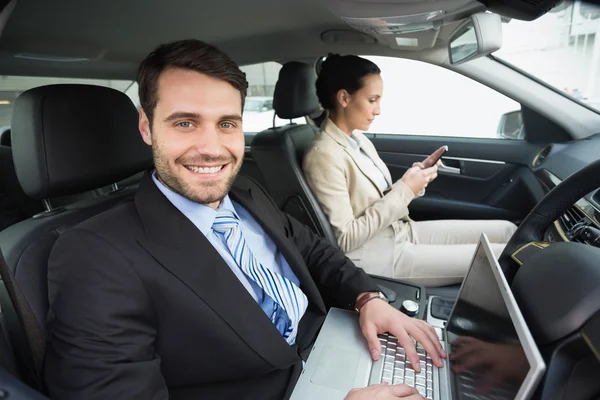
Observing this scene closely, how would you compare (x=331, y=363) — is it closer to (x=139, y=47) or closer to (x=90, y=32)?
(x=90, y=32)

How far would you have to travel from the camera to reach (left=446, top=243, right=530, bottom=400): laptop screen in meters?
0.65

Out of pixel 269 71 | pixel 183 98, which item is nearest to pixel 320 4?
pixel 183 98

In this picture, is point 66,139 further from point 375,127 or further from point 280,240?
point 375,127

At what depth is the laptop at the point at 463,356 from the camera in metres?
0.64

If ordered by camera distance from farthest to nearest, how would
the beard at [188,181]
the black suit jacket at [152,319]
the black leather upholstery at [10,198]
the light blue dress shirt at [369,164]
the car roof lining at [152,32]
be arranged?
the black leather upholstery at [10,198], the light blue dress shirt at [369,164], the car roof lining at [152,32], the beard at [188,181], the black suit jacket at [152,319]

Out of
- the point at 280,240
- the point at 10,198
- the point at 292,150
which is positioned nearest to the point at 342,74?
the point at 292,150

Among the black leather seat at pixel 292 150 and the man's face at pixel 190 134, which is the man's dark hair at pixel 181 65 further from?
the black leather seat at pixel 292 150

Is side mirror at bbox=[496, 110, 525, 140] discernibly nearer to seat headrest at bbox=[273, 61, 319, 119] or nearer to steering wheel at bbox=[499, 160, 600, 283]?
seat headrest at bbox=[273, 61, 319, 119]

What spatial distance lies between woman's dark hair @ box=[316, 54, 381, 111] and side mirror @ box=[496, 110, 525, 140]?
1.10 meters

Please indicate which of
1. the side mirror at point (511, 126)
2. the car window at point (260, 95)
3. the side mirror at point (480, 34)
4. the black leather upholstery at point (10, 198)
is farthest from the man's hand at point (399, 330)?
the black leather upholstery at point (10, 198)

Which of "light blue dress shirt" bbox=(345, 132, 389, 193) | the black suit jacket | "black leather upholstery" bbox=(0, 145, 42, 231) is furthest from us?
"black leather upholstery" bbox=(0, 145, 42, 231)

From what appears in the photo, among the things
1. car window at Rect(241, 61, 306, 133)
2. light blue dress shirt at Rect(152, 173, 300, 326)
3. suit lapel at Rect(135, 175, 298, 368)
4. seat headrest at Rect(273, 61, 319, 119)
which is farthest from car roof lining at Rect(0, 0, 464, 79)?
suit lapel at Rect(135, 175, 298, 368)

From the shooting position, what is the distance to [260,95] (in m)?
3.33

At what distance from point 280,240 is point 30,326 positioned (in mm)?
666
